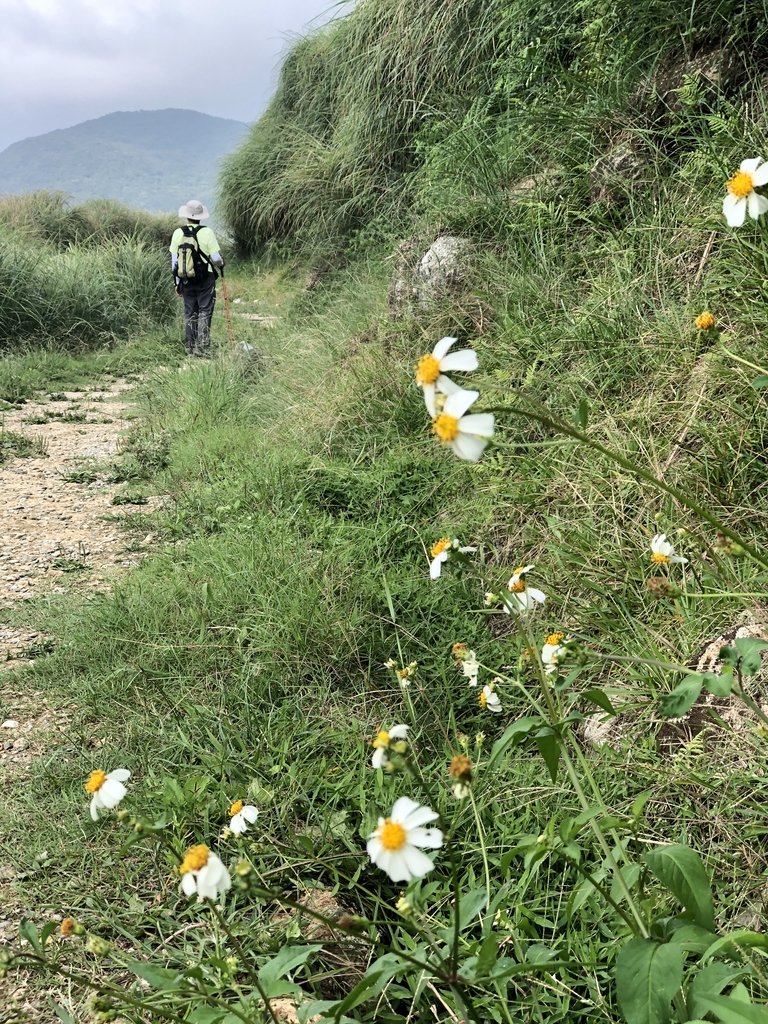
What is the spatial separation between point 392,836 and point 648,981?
0.31 m

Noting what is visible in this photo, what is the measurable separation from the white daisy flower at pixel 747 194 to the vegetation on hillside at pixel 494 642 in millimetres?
179

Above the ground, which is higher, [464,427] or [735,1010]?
[464,427]

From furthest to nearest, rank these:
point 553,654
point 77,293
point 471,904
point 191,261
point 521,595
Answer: point 77,293
point 191,261
point 521,595
point 553,654
point 471,904

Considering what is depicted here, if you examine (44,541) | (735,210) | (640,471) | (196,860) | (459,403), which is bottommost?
(44,541)

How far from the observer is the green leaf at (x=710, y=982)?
0.78m

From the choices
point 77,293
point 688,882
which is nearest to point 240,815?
point 688,882

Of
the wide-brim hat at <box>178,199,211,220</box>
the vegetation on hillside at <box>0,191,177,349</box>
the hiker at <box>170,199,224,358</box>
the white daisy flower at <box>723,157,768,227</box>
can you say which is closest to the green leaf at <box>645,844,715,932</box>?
the white daisy flower at <box>723,157,768,227</box>

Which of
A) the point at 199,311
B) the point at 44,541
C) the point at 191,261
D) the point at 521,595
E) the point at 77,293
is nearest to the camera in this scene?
the point at 521,595

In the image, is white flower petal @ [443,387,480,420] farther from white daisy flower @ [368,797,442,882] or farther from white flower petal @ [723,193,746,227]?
white flower petal @ [723,193,746,227]

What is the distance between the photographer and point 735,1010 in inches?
26.5

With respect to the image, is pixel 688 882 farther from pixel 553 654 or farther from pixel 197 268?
pixel 197 268

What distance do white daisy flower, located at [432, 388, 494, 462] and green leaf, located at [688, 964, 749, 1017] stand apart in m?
0.61

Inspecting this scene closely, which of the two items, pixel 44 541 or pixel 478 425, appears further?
pixel 44 541

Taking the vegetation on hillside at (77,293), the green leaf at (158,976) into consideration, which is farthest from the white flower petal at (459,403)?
the vegetation on hillside at (77,293)
